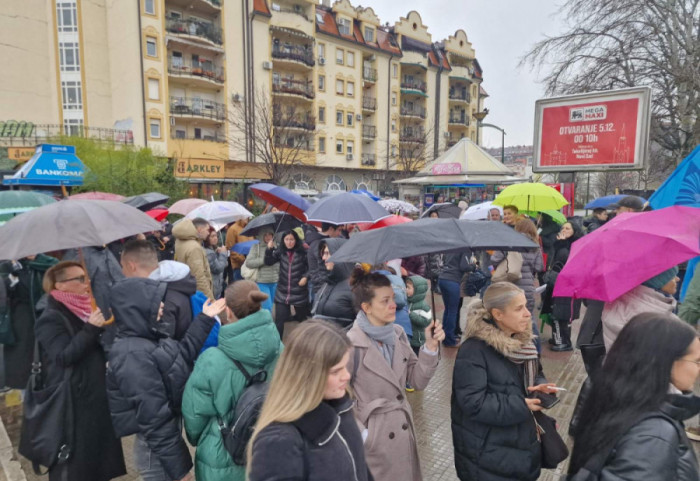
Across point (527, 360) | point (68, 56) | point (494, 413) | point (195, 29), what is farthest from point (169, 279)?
point (68, 56)

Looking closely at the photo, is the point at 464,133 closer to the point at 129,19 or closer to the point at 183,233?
the point at 129,19

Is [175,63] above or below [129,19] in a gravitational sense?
below

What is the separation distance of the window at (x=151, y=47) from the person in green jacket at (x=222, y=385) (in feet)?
100

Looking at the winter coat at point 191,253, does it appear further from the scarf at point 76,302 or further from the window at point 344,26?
the window at point 344,26

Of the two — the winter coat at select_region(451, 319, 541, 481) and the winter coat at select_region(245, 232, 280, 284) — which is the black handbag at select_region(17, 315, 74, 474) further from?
the winter coat at select_region(245, 232, 280, 284)

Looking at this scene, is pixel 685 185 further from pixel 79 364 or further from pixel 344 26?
pixel 344 26

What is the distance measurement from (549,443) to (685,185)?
10.0ft

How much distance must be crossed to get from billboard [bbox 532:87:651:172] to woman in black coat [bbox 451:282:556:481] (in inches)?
257

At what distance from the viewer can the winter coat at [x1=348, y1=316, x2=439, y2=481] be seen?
2.44 m

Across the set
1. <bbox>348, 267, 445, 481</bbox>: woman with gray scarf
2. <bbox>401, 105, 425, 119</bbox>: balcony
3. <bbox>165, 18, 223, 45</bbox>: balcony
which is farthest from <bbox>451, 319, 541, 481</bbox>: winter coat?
<bbox>401, 105, 425, 119</bbox>: balcony

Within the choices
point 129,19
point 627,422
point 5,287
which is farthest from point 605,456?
point 129,19

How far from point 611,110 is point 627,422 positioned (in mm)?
8143

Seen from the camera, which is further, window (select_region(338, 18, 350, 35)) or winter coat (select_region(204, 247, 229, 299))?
window (select_region(338, 18, 350, 35))

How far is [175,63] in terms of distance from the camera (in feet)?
97.1
